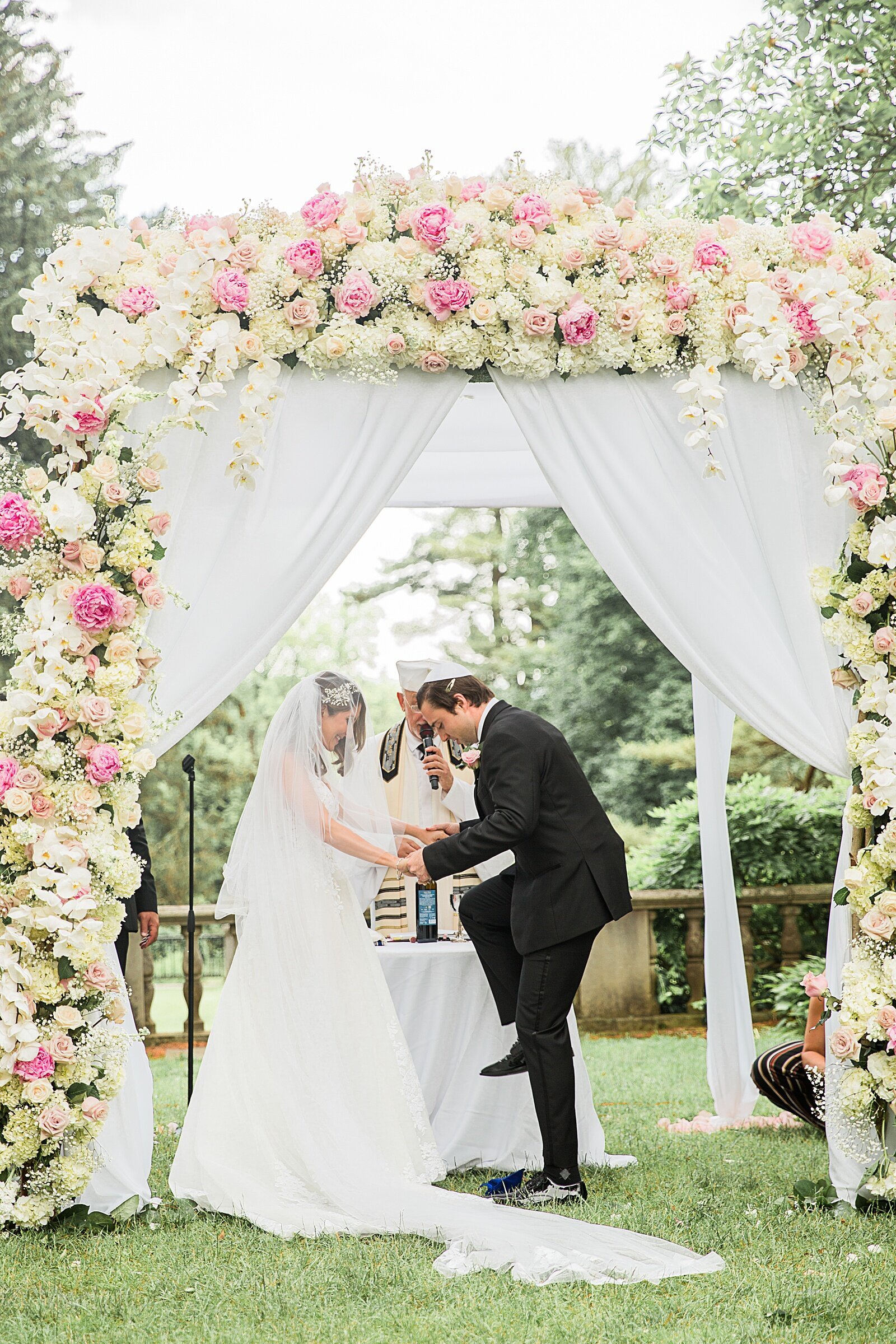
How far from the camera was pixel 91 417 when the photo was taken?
4230 mm

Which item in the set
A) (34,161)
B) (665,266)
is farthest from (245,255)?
(34,161)

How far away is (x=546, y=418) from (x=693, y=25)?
16.3m

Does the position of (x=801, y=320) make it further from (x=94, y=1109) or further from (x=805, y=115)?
(x=805, y=115)

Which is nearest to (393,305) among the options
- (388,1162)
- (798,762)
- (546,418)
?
(546,418)

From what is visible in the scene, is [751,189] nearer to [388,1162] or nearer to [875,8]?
[875,8]

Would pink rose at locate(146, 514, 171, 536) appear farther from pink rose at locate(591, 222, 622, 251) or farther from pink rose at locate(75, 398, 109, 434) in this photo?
pink rose at locate(591, 222, 622, 251)

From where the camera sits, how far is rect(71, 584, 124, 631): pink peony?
4.14 m

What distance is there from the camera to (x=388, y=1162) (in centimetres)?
442

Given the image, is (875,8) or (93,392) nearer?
(93,392)

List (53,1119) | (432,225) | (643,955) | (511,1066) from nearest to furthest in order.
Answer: (53,1119) → (432,225) → (511,1066) → (643,955)

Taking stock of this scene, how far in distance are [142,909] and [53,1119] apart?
1.68 metres

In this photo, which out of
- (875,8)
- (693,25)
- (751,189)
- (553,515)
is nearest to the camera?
(875,8)

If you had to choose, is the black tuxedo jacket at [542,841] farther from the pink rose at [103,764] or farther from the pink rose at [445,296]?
the pink rose at [445,296]

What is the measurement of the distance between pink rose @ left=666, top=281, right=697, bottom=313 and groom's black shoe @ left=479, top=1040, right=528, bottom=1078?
2.90 meters
